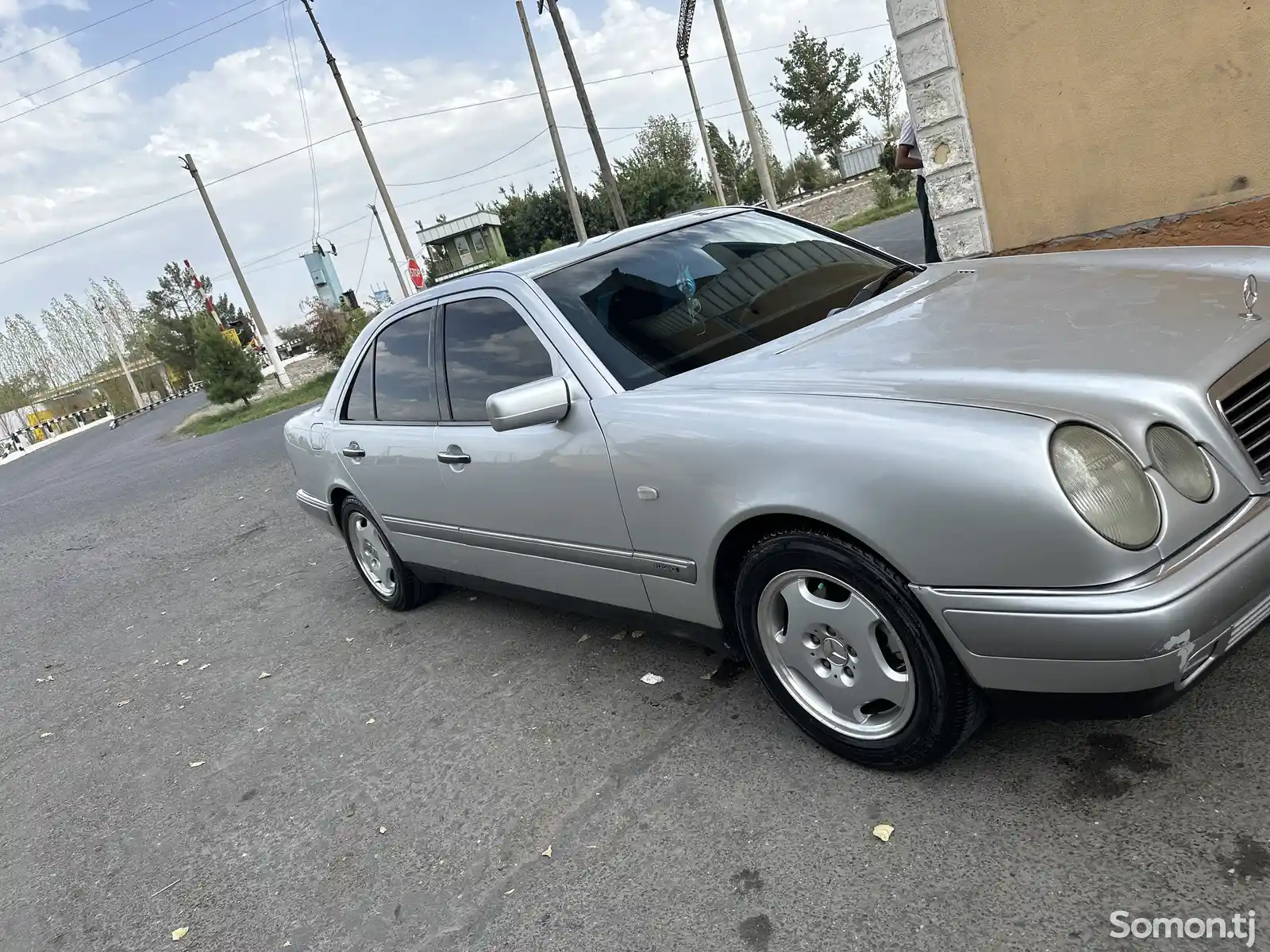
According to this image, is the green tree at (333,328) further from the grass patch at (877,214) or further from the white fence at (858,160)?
the white fence at (858,160)

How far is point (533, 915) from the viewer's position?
2357 millimetres

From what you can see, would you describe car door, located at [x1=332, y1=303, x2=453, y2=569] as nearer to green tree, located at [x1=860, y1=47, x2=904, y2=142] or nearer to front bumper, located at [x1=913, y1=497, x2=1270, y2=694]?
front bumper, located at [x1=913, y1=497, x2=1270, y2=694]

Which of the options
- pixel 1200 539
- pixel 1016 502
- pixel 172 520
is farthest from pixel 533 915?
pixel 172 520

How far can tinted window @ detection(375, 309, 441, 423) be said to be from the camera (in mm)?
3894

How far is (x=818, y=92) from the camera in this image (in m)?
45.3

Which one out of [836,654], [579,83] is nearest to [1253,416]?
[836,654]

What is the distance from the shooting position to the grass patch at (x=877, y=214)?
25.2 meters

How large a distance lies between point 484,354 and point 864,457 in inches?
73.0

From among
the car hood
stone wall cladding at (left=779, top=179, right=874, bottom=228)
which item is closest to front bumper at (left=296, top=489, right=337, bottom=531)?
the car hood

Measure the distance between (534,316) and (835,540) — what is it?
1.51 meters

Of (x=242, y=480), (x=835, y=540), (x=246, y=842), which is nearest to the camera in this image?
(x=835, y=540)

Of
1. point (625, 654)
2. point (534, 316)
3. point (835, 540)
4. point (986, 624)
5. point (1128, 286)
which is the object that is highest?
point (534, 316)

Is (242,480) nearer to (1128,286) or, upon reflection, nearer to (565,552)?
(565,552)

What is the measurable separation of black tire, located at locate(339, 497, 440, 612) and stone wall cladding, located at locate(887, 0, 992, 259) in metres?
4.59
